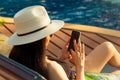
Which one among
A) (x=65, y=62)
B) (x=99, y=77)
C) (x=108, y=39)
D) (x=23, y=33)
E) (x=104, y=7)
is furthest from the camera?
(x=104, y=7)

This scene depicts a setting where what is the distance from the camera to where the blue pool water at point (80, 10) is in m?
8.82

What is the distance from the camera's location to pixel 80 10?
30.8 feet

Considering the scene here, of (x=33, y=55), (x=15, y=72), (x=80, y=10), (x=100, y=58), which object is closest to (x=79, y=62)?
(x=33, y=55)

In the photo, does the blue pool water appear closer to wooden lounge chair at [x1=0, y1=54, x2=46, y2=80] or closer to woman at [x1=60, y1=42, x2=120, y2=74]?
woman at [x1=60, y1=42, x2=120, y2=74]

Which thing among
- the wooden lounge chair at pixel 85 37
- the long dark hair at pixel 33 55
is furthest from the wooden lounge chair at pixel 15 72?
the wooden lounge chair at pixel 85 37

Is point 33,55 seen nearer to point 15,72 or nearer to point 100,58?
Result: point 15,72

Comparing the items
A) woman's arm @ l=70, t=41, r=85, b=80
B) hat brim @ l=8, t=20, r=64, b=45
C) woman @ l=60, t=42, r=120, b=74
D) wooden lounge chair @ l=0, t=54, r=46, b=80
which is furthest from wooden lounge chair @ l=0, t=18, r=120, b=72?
wooden lounge chair @ l=0, t=54, r=46, b=80

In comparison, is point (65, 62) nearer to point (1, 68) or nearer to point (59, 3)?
point (1, 68)

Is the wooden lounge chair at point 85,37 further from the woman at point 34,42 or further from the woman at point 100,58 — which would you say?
the woman at point 34,42

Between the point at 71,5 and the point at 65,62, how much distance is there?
6113 millimetres

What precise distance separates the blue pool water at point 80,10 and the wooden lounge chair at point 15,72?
18.8 ft

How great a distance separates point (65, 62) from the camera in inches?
143

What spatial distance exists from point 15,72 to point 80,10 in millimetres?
6600

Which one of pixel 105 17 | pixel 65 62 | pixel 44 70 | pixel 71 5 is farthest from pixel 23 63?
pixel 71 5
